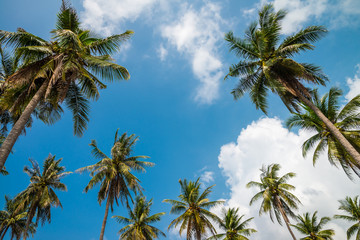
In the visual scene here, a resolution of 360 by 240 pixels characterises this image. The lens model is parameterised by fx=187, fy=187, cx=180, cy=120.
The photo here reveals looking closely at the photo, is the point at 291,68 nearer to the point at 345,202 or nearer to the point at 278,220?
the point at 278,220

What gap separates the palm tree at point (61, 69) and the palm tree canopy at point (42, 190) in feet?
51.5

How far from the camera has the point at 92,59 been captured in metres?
8.61

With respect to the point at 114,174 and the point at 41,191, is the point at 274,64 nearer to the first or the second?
the point at 114,174

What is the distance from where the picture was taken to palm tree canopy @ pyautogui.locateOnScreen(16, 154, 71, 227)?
20078mm

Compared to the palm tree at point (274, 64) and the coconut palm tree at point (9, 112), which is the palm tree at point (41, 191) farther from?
the palm tree at point (274, 64)

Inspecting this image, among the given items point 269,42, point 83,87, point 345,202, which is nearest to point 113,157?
point 83,87

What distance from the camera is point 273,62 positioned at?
11648mm

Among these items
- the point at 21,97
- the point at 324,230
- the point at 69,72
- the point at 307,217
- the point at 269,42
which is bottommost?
the point at 324,230

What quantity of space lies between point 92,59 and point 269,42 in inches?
444

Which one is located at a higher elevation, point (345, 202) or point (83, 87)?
point (83, 87)

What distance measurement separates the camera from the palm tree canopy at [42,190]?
20078mm

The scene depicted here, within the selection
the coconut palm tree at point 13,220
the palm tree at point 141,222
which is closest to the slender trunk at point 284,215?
the palm tree at point 141,222

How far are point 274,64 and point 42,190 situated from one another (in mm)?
25727

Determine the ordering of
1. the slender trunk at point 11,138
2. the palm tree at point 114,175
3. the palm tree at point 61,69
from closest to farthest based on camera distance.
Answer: the slender trunk at point 11,138 < the palm tree at point 61,69 < the palm tree at point 114,175
